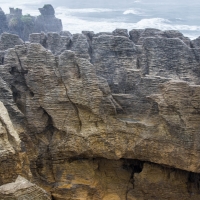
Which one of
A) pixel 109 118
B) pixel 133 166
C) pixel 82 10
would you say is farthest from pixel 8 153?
pixel 82 10

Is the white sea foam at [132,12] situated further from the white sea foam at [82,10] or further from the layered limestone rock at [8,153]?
the layered limestone rock at [8,153]

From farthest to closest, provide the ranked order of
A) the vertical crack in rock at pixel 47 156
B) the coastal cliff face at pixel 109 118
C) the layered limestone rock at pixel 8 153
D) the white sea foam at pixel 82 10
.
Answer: the white sea foam at pixel 82 10 → the vertical crack in rock at pixel 47 156 → the coastal cliff face at pixel 109 118 → the layered limestone rock at pixel 8 153

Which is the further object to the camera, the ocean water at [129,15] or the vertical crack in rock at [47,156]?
the ocean water at [129,15]

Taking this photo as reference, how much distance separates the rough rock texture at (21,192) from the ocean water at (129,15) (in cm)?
1415

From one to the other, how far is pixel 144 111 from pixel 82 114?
1.21 meters

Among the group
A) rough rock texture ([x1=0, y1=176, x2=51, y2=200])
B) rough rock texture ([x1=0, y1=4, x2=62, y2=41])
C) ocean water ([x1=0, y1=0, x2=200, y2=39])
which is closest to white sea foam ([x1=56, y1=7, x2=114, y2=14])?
ocean water ([x1=0, y1=0, x2=200, y2=39])

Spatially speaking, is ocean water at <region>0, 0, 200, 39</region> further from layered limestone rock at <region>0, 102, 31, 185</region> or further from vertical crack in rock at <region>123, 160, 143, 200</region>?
layered limestone rock at <region>0, 102, 31, 185</region>

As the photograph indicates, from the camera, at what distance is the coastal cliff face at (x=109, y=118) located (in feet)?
21.5

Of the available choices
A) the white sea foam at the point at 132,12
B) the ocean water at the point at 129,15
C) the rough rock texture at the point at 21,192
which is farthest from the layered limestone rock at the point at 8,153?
the white sea foam at the point at 132,12

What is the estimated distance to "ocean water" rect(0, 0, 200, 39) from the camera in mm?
20328

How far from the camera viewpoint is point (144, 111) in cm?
686

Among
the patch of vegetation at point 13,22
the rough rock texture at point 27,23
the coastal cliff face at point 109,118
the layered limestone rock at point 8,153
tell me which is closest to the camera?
the layered limestone rock at point 8,153

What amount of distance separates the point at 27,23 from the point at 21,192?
58.1ft

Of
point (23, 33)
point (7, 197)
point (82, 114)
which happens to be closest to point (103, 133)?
point (82, 114)
